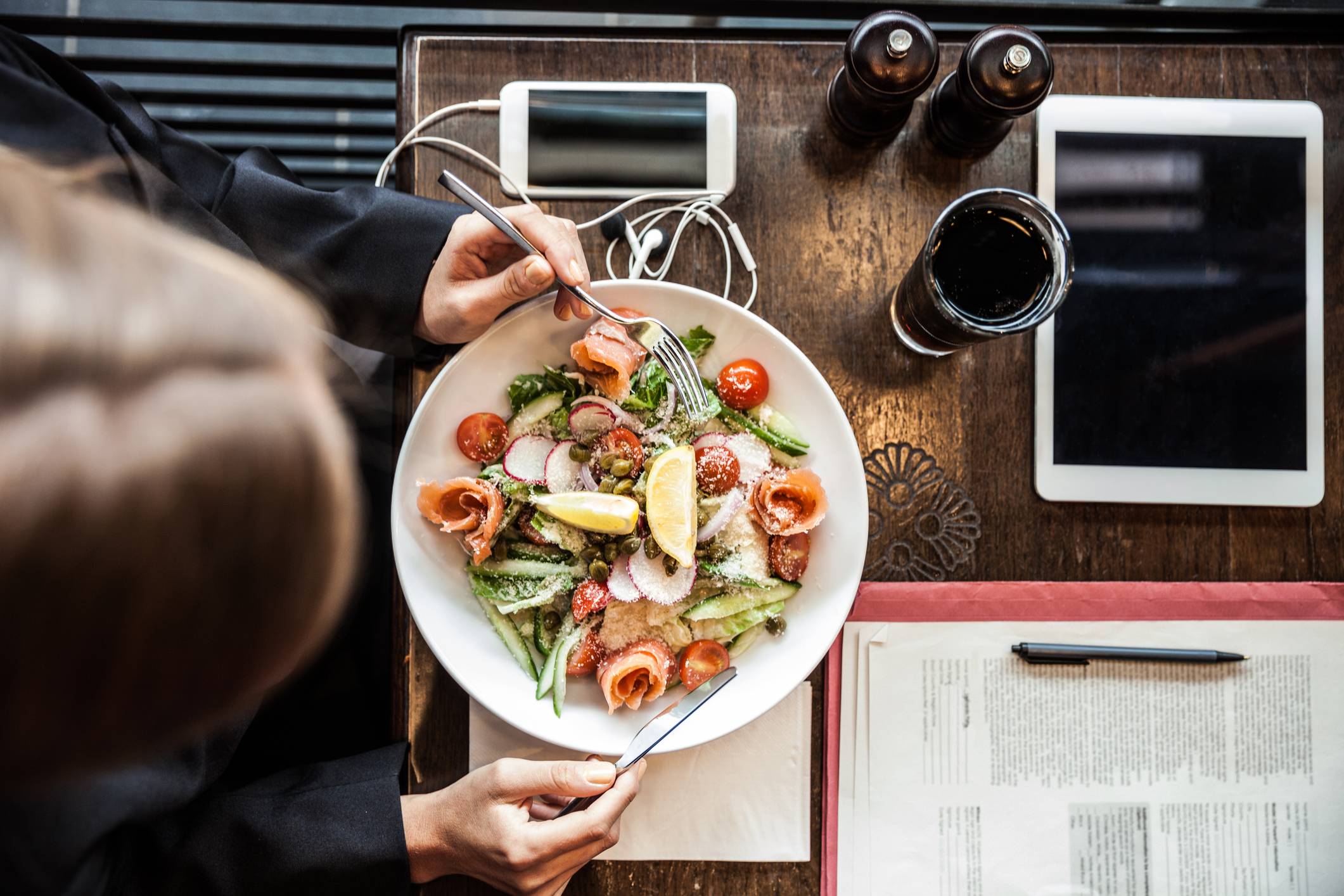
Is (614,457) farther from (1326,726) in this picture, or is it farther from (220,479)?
(1326,726)

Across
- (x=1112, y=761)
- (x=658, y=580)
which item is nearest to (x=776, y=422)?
(x=658, y=580)

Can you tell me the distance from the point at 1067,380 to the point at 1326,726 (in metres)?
0.62

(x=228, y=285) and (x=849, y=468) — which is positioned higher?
(x=228, y=285)

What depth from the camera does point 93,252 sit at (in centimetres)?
56

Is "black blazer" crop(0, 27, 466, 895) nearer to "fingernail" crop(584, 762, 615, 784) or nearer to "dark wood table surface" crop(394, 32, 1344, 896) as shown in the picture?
"dark wood table surface" crop(394, 32, 1344, 896)

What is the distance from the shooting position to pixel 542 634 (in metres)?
1.03

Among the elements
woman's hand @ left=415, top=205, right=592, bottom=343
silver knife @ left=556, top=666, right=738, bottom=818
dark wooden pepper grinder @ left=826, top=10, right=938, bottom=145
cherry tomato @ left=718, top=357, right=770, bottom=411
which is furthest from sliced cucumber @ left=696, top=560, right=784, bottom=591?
dark wooden pepper grinder @ left=826, top=10, right=938, bottom=145

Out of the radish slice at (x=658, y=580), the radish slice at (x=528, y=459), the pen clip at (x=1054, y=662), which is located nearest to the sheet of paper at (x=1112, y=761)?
the pen clip at (x=1054, y=662)

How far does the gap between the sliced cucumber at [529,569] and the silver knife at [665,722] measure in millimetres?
207

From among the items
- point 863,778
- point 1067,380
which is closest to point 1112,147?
point 1067,380

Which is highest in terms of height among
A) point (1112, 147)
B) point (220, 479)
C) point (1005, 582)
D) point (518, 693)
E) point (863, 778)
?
point (1112, 147)

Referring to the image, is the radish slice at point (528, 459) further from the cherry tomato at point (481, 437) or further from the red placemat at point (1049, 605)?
the red placemat at point (1049, 605)

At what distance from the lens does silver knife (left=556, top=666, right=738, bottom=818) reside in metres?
0.96

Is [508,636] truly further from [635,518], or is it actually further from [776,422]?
[776,422]
